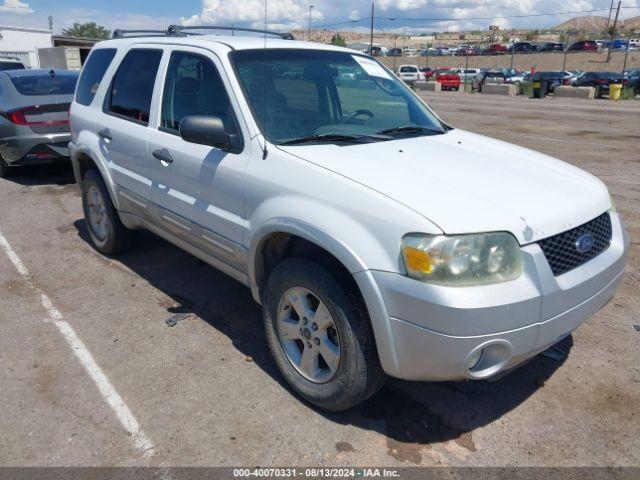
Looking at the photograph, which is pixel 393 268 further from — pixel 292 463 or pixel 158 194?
pixel 158 194

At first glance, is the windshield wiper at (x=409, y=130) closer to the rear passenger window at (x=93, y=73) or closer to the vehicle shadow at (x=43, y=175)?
the rear passenger window at (x=93, y=73)

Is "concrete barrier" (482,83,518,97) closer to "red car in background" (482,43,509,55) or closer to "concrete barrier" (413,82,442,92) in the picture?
"concrete barrier" (413,82,442,92)

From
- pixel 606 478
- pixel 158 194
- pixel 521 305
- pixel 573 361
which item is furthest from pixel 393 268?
pixel 158 194

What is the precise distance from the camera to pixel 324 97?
3742 millimetres

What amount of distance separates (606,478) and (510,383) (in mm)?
821

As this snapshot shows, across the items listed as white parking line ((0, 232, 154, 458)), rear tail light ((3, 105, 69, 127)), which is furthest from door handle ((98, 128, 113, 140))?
rear tail light ((3, 105, 69, 127))

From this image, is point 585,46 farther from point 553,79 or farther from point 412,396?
point 412,396

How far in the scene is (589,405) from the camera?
3.16 m

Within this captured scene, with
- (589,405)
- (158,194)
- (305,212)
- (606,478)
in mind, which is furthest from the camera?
(158,194)

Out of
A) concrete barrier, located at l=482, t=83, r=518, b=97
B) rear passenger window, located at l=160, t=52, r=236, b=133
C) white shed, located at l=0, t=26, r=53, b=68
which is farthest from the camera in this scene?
white shed, located at l=0, t=26, r=53, b=68

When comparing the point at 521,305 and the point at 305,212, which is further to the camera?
the point at 305,212

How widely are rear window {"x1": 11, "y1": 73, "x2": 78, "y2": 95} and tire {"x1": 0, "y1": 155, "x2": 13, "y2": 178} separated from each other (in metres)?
1.24

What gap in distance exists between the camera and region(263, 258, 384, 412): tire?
2.73m

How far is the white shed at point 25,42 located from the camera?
138 ft
